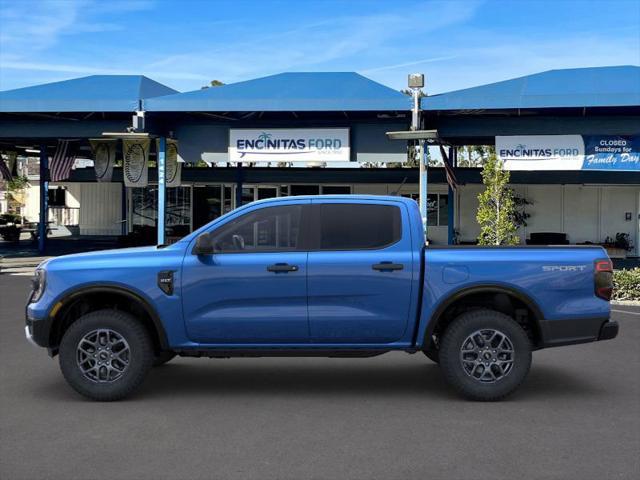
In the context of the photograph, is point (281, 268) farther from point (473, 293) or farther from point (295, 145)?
point (295, 145)

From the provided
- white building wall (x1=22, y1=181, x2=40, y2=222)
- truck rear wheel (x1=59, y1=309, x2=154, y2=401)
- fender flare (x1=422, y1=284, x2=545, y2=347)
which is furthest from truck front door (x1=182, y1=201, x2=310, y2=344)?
white building wall (x1=22, y1=181, x2=40, y2=222)

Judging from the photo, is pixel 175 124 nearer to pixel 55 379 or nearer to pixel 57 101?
pixel 57 101

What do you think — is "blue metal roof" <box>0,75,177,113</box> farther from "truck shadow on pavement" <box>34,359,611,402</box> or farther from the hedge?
"truck shadow on pavement" <box>34,359,611,402</box>

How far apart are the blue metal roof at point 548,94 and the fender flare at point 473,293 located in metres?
13.6

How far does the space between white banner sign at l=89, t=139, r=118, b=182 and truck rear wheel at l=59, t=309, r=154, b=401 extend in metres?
19.1

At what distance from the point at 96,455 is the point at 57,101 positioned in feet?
60.1

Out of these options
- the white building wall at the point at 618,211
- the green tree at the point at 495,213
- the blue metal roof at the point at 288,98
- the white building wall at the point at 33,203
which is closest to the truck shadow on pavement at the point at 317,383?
the green tree at the point at 495,213

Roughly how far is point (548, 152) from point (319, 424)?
1647 cm

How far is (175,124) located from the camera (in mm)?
22031

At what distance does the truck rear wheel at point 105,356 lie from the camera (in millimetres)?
6262

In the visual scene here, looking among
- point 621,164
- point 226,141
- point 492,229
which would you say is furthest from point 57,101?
point 621,164

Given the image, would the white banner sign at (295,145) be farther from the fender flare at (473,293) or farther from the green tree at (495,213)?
the fender flare at (473,293)

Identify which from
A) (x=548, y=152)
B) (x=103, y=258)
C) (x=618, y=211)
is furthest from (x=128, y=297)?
(x=618, y=211)

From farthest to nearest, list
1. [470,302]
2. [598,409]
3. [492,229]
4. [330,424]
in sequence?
[492,229] → [470,302] → [598,409] → [330,424]
